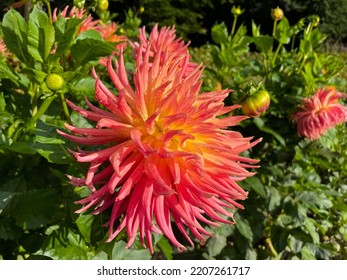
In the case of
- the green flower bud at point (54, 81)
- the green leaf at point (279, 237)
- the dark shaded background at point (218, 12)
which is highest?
the green flower bud at point (54, 81)

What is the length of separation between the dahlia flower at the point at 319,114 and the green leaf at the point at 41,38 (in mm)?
964

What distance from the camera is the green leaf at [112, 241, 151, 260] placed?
40.3 inches

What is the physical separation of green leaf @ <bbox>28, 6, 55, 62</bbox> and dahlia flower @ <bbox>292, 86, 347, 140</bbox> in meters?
0.96

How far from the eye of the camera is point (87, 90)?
3.44 ft

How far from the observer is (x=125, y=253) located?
104cm

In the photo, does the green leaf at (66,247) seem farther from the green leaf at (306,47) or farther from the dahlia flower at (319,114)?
the green leaf at (306,47)

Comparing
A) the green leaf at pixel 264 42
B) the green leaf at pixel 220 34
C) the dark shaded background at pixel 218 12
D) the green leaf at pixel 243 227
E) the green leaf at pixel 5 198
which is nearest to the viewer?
the green leaf at pixel 5 198

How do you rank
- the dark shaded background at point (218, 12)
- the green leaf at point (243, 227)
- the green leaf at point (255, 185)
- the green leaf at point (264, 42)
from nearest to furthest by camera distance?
the green leaf at point (255, 185) → the green leaf at point (243, 227) → the green leaf at point (264, 42) → the dark shaded background at point (218, 12)

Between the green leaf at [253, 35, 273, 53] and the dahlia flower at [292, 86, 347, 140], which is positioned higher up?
the green leaf at [253, 35, 273, 53]

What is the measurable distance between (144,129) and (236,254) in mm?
1150

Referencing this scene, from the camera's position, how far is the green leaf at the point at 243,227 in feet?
5.41

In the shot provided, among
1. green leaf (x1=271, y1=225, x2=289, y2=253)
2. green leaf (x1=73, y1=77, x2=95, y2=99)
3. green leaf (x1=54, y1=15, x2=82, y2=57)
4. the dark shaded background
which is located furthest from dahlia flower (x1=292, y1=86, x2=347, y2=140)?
the dark shaded background

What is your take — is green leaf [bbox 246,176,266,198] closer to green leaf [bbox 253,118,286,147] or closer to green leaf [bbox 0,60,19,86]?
green leaf [bbox 253,118,286,147]

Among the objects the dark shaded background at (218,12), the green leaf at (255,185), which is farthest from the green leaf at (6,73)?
the dark shaded background at (218,12)
